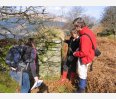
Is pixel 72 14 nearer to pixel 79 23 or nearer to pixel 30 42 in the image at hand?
pixel 79 23

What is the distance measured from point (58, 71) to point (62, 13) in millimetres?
845

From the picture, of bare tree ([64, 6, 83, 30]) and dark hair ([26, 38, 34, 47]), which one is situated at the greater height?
bare tree ([64, 6, 83, 30])

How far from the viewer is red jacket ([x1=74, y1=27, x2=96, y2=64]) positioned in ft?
20.1

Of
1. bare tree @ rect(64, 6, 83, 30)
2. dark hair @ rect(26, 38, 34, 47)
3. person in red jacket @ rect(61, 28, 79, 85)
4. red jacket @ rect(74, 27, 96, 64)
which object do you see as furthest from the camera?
dark hair @ rect(26, 38, 34, 47)

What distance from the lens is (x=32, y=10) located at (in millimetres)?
6516

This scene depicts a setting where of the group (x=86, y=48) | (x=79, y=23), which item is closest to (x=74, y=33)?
(x=79, y=23)

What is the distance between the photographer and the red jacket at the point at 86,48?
242 inches

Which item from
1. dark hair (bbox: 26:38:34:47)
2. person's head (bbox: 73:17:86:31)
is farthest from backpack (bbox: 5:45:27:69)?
person's head (bbox: 73:17:86:31)

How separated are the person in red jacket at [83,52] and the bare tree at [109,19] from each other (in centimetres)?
31

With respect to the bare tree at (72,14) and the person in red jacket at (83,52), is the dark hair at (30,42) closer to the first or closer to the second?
the bare tree at (72,14)

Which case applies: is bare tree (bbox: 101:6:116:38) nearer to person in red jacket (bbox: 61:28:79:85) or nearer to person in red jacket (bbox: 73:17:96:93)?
person in red jacket (bbox: 73:17:96:93)

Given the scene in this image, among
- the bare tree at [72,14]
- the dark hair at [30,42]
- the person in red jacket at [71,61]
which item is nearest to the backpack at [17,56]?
the dark hair at [30,42]
